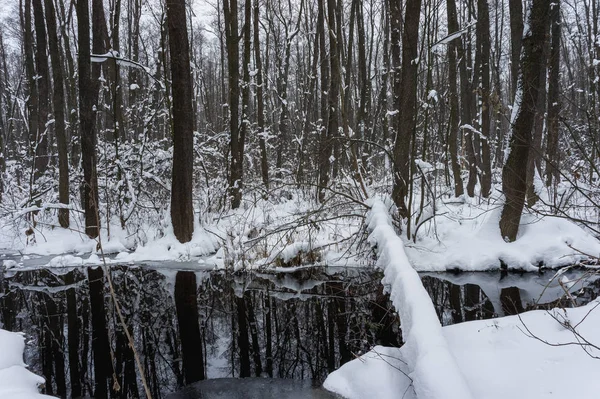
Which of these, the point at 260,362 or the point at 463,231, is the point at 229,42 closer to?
the point at 463,231

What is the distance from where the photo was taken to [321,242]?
835 cm

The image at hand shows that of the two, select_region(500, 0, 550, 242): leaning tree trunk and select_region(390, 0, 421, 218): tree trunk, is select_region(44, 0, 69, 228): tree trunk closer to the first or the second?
select_region(390, 0, 421, 218): tree trunk

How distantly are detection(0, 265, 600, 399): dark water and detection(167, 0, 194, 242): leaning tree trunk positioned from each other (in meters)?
1.29

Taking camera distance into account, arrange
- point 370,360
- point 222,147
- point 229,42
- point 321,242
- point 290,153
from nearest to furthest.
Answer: point 370,360 < point 321,242 < point 229,42 < point 222,147 < point 290,153

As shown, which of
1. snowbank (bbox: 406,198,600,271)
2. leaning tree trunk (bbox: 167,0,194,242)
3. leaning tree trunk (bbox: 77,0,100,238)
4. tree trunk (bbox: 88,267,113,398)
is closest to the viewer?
tree trunk (bbox: 88,267,113,398)

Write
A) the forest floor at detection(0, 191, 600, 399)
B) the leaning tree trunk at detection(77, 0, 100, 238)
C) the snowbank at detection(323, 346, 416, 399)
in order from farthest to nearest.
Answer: the leaning tree trunk at detection(77, 0, 100, 238)
the snowbank at detection(323, 346, 416, 399)
the forest floor at detection(0, 191, 600, 399)

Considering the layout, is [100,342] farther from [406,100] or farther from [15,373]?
[406,100]

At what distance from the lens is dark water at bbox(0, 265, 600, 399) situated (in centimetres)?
410

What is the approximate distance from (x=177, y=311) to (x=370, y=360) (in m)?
3.10

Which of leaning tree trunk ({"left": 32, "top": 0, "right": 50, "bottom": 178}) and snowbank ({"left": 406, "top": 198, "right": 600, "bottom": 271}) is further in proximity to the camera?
leaning tree trunk ({"left": 32, "top": 0, "right": 50, "bottom": 178})

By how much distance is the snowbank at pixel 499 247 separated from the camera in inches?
285

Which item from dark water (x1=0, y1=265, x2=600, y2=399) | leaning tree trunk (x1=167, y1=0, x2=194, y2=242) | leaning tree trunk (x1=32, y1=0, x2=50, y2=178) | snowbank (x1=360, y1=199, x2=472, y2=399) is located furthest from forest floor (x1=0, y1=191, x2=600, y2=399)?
leaning tree trunk (x1=32, y1=0, x2=50, y2=178)

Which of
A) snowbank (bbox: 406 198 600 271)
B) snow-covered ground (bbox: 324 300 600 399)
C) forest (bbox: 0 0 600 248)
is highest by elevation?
forest (bbox: 0 0 600 248)

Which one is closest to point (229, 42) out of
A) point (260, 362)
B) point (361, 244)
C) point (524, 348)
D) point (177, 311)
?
point (361, 244)
